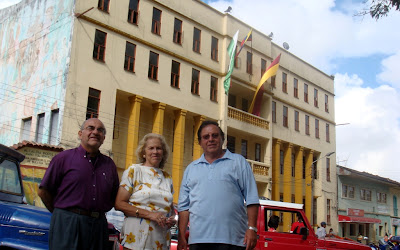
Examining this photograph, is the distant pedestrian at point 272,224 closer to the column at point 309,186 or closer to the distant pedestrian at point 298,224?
the distant pedestrian at point 298,224

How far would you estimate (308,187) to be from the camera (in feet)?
114

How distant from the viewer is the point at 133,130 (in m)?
22.0

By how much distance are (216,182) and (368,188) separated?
42560 millimetres

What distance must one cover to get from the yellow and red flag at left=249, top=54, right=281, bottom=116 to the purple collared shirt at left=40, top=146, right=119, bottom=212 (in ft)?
82.7

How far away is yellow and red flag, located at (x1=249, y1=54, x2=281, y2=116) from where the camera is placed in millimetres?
28922

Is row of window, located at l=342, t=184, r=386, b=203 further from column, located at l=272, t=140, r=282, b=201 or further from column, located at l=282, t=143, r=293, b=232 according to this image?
column, located at l=272, t=140, r=282, b=201

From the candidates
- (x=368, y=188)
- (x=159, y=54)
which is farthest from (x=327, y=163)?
(x=159, y=54)

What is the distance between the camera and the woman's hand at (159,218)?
424 cm

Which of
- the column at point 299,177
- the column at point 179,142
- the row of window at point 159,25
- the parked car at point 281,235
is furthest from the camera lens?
the column at point 299,177

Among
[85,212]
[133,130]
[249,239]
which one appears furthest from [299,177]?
[85,212]

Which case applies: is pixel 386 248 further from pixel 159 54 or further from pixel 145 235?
pixel 145 235

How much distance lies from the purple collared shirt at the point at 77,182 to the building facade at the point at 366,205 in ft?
118

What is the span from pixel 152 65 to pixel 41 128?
6.54 meters

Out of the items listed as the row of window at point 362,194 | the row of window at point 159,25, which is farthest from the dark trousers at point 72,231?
the row of window at point 362,194
